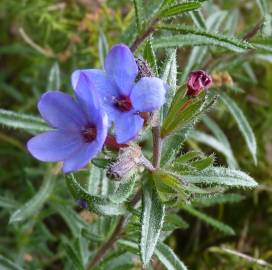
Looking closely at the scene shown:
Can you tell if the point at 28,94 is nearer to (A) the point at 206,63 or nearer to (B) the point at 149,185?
(A) the point at 206,63

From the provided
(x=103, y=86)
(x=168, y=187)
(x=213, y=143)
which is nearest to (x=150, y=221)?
(x=168, y=187)

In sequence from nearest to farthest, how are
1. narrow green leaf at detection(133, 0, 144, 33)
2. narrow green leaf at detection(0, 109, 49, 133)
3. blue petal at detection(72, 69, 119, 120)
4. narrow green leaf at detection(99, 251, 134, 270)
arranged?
blue petal at detection(72, 69, 119, 120), narrow green leaf at detection(133, 0, 144, 33), narrow green leaf at detection(99, 251, 134, 270), narrow green leaf at detection(0, 109, 49, 133)

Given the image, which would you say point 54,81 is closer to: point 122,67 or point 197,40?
point 197,40

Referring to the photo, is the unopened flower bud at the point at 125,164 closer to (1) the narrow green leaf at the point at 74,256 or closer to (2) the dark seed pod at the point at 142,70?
(2) the dark seed pod at the point at 142,70

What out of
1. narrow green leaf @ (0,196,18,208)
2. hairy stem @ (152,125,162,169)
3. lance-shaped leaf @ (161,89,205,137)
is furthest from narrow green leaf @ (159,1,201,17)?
narrow green leaf @ (0,196,18,208)

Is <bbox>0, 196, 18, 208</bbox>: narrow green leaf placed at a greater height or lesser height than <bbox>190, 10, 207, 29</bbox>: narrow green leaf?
lesser

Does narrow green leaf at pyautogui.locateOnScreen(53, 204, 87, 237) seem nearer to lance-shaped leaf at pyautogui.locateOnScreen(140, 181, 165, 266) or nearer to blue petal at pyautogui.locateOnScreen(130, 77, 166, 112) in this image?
lance-shaped leaf at pyautogui.locateOnScreen(140, 181, 165, 266)

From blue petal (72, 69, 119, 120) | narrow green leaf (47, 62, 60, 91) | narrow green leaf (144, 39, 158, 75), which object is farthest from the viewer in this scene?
narrow green leaf (47, 62, 60, 91)

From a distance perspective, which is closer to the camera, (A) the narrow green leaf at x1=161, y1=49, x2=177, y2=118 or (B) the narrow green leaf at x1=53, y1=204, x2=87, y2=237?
(A) the narrow green leaf at x1=161, y1=49, x2=177, y2=118
